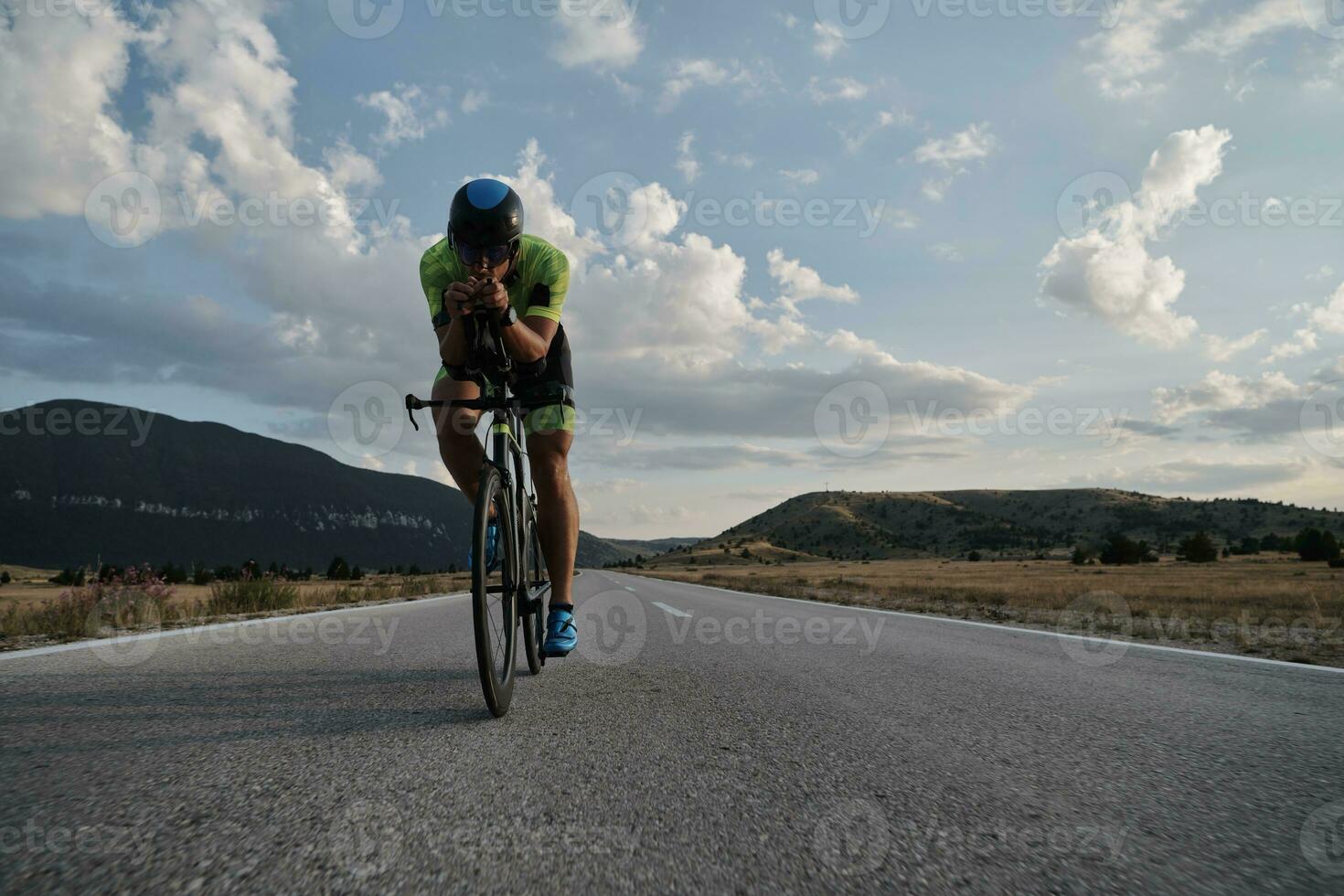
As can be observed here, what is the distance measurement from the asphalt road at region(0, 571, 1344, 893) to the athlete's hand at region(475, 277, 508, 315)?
5.43 ft

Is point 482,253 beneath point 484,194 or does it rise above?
beneath

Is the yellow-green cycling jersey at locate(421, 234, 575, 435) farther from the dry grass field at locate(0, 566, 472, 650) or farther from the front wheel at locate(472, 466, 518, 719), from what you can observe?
the dry grass field at locate(0, 566, 472, 650)

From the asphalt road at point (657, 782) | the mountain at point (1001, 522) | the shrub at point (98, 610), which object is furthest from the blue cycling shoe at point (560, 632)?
the mountain at point (1001, 522)

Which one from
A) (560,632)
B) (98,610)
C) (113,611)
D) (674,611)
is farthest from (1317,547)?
(98,610)

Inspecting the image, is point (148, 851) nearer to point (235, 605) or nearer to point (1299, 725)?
point (1299, 725)

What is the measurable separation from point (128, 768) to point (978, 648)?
5373 mm

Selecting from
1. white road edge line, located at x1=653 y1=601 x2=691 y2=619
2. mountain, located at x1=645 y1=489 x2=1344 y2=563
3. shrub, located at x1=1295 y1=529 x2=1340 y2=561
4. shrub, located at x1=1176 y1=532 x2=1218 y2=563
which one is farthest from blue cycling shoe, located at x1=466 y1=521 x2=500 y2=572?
mountain, located at x1=645 y1=489 x2=1344 y2=563

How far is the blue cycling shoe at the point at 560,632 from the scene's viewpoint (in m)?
3.67

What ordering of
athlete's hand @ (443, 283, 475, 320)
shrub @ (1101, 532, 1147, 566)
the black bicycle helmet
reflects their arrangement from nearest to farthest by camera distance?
athlete's hand @ (443, 283, 475, 320), the black bicycle helmet, shrub @ (1101, 532, 1147, 566)

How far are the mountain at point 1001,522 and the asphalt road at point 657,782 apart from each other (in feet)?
365

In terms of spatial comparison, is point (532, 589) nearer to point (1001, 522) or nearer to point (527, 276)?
point (527, 276)

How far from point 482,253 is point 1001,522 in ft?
480

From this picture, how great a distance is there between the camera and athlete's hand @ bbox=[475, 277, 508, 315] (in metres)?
2.91

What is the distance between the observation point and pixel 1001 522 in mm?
134625
